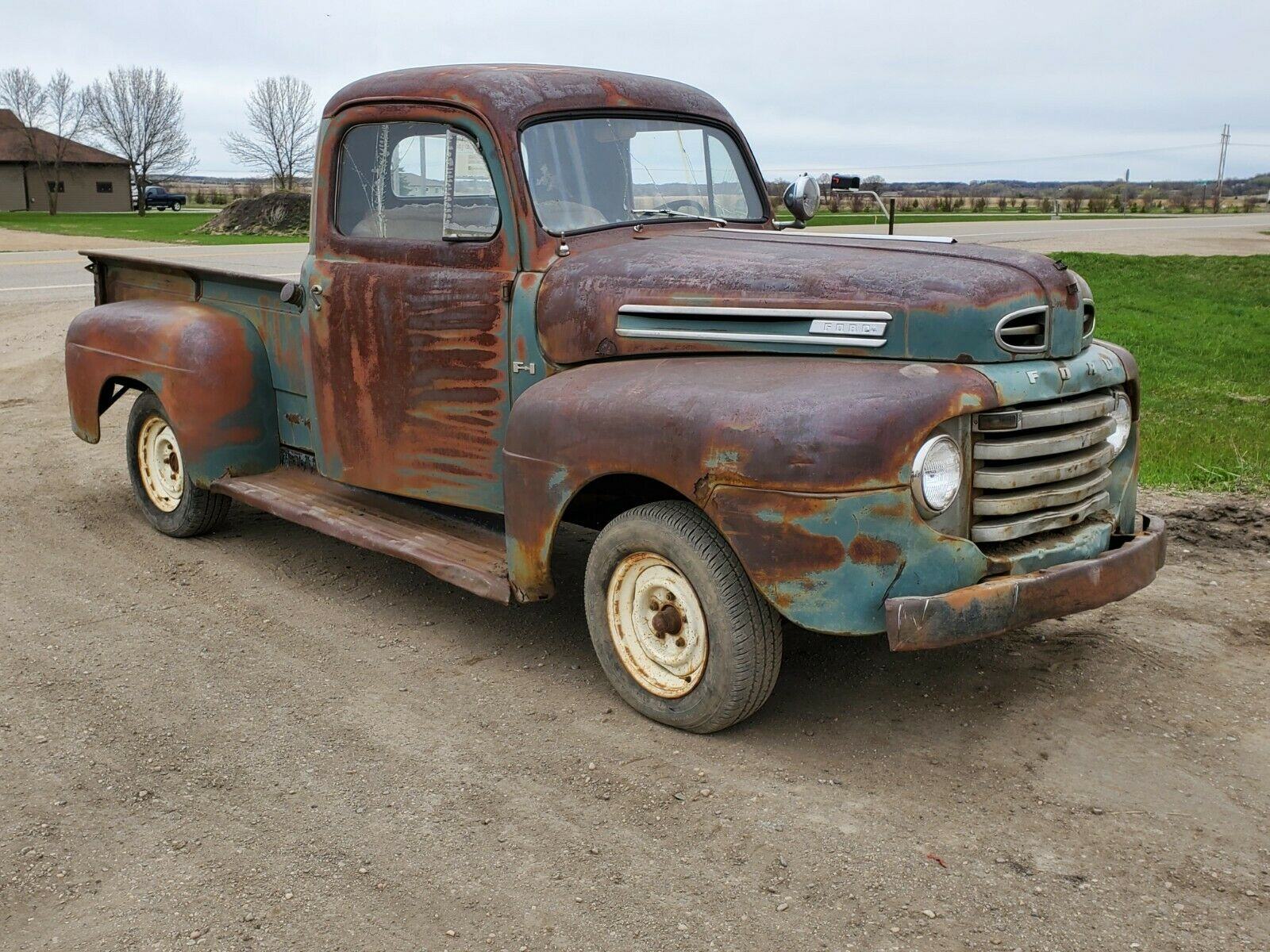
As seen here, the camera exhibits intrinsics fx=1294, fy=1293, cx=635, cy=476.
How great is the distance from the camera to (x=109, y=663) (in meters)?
4.55

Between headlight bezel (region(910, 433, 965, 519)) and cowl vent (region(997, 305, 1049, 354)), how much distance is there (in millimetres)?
358

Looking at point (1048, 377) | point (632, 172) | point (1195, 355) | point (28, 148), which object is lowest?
point (1195, 355)

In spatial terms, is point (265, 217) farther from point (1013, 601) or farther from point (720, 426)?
point (1013, 601)

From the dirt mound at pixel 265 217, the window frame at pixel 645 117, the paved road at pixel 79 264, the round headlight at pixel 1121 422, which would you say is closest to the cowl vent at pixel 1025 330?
the round headlight at pixel 1121 422

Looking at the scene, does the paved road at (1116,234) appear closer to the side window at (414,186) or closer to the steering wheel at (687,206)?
the steering wheel at (687,206)

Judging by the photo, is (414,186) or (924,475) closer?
(924,475)

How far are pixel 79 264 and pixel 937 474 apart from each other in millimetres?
20837

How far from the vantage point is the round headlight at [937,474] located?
3447 mm

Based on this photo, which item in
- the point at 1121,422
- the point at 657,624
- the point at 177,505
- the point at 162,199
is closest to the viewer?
the point at 657,624

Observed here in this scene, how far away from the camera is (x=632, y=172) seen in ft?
15.6

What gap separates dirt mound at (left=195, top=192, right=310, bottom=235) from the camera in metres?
30.3

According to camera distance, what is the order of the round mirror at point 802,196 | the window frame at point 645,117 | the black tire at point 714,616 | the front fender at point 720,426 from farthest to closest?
the round mirror at point 802,196, the window frame at point 645,117, the black tire at point 714,616, the front fender at point 720,426

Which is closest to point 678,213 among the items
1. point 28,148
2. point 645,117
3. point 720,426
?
point 645,117

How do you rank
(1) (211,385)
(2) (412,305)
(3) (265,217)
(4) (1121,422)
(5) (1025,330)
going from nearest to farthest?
(5) (1025,330) < (4) (1121,422) < (2) (412,305) < (1) (211,385) < (3) (265,217)
